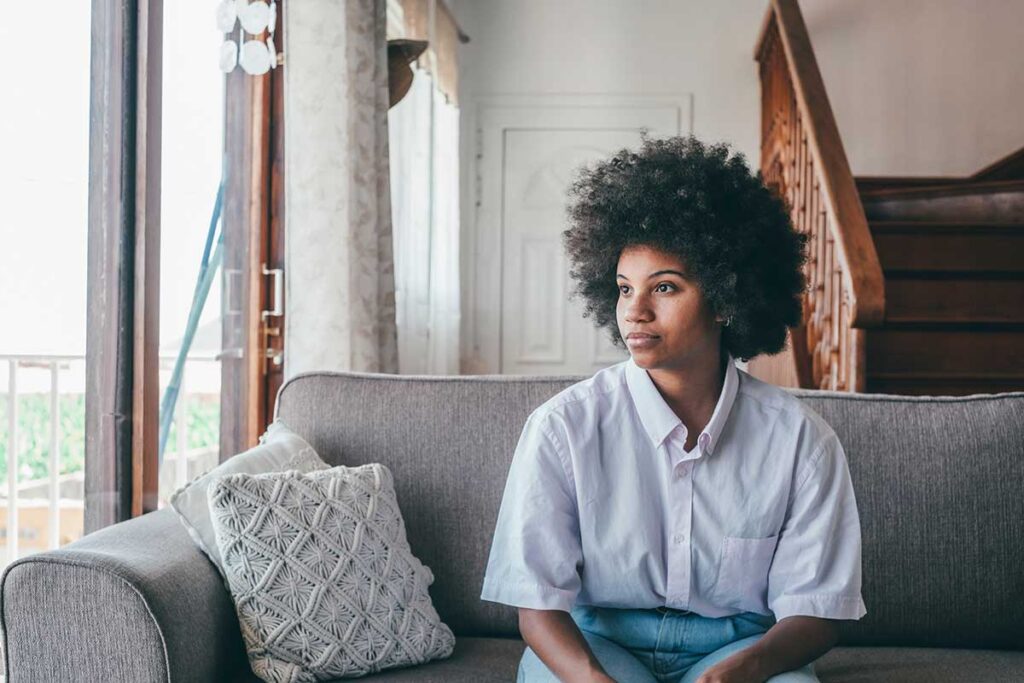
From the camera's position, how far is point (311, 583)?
155cm

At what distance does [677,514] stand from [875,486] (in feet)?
1.94

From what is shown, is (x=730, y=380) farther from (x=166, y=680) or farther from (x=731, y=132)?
(x=731, y=132)

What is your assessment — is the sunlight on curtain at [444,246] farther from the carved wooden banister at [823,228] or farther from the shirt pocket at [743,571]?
the shirt pocket at [743,571]

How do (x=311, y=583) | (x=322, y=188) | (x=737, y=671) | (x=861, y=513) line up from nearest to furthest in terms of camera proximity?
(x=737, y=671) → (x=311, y=583) → (x=861, y=513) → (x=322, y=188)

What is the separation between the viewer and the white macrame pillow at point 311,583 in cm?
154

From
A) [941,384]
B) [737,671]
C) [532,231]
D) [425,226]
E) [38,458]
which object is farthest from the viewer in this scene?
[532,231]

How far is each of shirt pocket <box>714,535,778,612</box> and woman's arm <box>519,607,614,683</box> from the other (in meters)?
0.21

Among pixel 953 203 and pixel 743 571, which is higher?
pixel 953 203

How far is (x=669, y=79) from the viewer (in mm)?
5488

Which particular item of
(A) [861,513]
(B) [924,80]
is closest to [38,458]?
(A) [861,513]

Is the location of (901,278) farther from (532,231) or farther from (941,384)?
(532,231)

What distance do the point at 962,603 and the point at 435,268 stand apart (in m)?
3.16

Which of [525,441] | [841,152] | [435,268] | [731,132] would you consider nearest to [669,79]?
[731,132]

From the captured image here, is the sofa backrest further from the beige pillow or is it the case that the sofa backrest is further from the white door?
the white door
